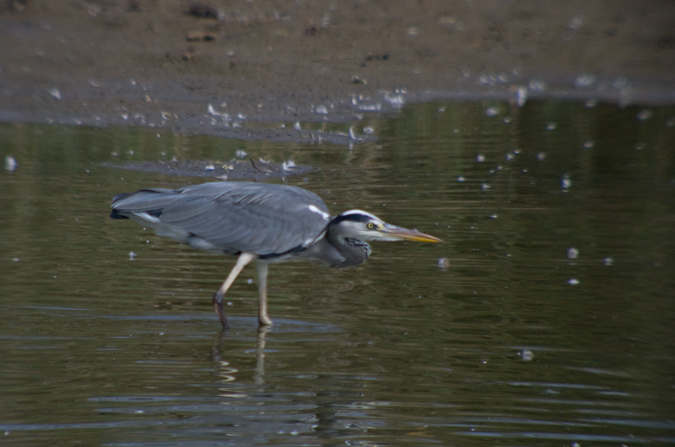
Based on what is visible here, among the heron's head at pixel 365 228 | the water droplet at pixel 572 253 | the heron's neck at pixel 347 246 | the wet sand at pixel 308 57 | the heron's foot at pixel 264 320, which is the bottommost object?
the heron's foot at pixel 264 320

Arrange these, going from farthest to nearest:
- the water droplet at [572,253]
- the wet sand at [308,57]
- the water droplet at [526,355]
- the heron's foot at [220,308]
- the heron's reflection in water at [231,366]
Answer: the wet sand at [308,57] < the water droplet at [572,253] < the heron's foot at [220,308] < the water droplet at [526,355] < the heron's reflection in water at [231,366]

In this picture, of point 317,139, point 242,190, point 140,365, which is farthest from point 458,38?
point 140,365

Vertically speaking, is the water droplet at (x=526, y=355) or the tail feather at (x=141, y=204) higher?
the tail feather at (x=141, y=204)

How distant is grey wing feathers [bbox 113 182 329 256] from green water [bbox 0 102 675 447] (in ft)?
1.57

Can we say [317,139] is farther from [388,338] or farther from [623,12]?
[623,12]

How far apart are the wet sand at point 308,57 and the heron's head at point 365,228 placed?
8382 mm

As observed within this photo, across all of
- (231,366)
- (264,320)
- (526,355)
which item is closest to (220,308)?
(264,320)

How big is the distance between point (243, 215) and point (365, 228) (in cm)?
82

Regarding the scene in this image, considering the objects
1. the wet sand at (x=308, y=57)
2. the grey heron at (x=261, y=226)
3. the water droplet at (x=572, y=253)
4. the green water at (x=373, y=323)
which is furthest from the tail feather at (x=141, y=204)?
the wet sand at (x=308, y=57)

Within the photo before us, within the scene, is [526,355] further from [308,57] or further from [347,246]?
[308,57]

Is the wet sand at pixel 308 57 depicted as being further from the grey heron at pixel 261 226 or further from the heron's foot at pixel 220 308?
the heron's foot at pixel 220 308

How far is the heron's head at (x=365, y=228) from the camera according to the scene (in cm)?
616

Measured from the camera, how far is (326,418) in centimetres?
455

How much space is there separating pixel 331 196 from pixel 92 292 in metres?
3.45
